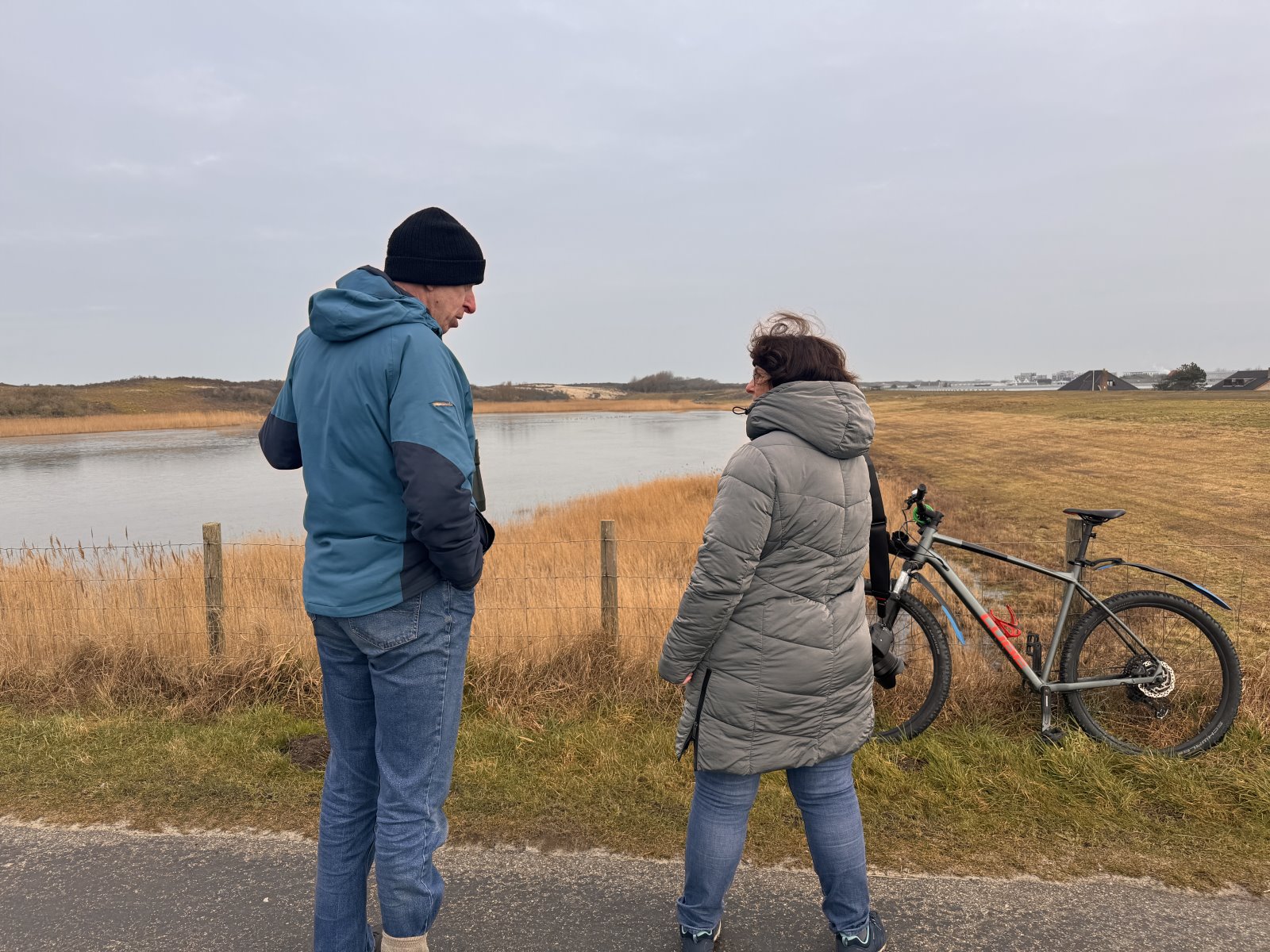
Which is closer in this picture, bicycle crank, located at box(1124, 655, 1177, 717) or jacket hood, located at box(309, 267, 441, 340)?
jacket hood, located at box(309, 267, 441, 340)

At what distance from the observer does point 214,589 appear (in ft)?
15.9

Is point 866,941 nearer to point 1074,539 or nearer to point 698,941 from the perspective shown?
point 698,941

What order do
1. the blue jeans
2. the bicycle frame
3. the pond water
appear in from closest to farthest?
the blue jeans → the bicycle frame → the pond water

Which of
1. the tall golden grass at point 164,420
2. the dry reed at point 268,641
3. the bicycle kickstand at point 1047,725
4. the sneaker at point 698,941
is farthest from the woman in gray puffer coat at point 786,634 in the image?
the tall golden grass at point 164,420

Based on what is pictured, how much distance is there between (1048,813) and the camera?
299 centimetres

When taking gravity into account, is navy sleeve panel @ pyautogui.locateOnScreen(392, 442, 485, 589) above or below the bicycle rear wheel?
above

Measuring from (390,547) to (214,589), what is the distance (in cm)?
375

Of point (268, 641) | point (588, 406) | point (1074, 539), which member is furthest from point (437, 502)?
point (588, 406)

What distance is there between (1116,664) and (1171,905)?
1534 mm

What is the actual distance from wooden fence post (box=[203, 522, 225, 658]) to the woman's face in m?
3.94

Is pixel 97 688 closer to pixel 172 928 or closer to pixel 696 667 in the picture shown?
pixel 172 928

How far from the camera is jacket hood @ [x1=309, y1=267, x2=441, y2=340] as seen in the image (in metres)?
1.74

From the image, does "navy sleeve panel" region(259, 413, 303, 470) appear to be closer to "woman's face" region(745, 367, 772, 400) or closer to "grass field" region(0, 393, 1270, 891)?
"woman's face" region(745, 367, 772, 400)

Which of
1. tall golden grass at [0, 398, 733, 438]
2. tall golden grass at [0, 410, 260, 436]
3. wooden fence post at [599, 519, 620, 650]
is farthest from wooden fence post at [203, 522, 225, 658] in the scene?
tall golden grass at [0, 410, 260, 436]
